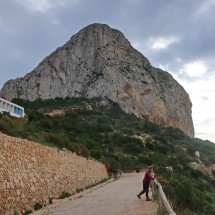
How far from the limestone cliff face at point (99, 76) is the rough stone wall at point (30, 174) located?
86.4 meters

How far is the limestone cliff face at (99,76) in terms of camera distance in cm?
11419

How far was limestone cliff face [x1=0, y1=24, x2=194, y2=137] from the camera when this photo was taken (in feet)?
375

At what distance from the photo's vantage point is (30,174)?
18.1 metres

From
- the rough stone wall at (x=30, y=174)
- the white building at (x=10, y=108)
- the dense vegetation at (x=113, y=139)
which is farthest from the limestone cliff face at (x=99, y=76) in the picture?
the rough stone wall at (x=30, y=174)

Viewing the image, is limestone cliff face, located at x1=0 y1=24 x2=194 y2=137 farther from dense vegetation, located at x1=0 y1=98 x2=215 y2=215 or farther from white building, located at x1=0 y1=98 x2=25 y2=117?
white building, located at x1=0 y1=98 x2=25 y2=117

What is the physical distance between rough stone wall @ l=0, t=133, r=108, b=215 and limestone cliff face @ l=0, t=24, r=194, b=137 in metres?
86.4

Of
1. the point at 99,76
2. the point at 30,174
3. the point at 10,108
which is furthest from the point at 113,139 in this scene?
the point at 30,174

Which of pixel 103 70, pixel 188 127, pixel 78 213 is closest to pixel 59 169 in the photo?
pixel 78 213

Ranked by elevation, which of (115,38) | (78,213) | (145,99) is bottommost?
(78,213)

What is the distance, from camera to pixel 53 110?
91.4 metres

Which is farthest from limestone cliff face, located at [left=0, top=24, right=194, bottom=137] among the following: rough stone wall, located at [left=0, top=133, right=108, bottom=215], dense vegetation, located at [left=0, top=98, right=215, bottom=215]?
rough stone wall, located at [left=0, top=133, right=108, bottom=215]

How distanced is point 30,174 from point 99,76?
95.0 metres

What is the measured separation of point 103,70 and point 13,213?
99087mm

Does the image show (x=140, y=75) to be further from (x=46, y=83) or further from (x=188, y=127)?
(x=188, y=127)
